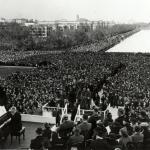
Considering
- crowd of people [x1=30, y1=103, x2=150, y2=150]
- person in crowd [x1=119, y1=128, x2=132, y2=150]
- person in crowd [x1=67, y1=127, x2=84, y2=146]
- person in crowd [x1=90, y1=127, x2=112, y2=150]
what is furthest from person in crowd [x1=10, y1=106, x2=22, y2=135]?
person in crowd [x1=119, y1=128, x2=132, y2=150]

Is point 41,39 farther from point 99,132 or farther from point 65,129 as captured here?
point 99,132

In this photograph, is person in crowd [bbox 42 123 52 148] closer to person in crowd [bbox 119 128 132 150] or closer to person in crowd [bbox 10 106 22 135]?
person in crowd [bbox 10 106 22 135]

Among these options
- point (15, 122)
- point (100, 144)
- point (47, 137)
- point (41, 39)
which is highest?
point (100, 144)

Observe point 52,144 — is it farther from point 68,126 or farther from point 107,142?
point 107,142

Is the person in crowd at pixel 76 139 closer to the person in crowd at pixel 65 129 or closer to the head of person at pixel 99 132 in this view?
the head of person at pixel 99 132

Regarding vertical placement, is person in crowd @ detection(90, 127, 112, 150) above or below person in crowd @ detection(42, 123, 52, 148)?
above

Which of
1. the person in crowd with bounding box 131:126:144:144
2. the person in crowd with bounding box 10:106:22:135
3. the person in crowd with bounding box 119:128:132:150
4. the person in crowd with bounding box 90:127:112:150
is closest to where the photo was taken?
the person in crowd with bounding box 90:127:112:150

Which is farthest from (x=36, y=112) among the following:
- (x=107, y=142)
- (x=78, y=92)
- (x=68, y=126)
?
(x=107, y=142)

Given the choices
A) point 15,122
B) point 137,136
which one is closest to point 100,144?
point 137,136
